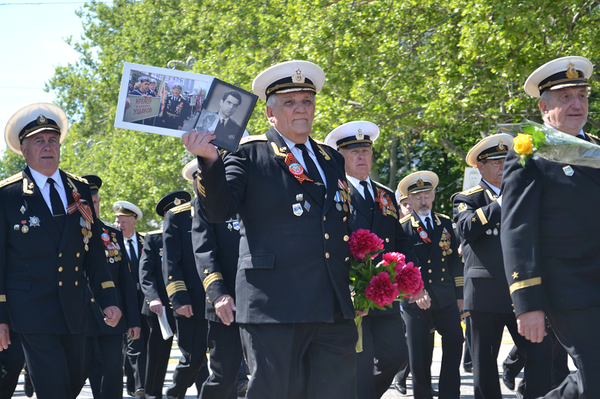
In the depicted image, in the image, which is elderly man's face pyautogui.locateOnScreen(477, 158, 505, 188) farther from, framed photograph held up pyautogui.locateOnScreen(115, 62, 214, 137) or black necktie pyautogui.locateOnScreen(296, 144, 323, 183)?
framed photograph held up pyautogui.locateOnScreen(115, 62, 214, 137)

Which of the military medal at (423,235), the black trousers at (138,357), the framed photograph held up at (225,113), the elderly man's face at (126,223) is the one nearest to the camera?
the framed photograph held up at (225,113)

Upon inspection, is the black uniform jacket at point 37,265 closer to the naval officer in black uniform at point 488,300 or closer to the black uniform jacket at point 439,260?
the naval officer in black uniform at point 488,300

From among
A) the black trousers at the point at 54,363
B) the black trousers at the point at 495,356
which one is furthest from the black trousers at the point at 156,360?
the black trousers at the point at 495,356

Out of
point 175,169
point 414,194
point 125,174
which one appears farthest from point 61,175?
point 125,174

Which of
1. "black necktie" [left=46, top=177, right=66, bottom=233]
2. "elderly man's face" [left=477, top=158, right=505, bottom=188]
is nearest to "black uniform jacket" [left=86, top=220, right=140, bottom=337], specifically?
"black necktie" [left=46, top=177, right=66, bottom=233]

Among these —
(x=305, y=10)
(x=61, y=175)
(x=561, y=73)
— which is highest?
(x=305, y=10)

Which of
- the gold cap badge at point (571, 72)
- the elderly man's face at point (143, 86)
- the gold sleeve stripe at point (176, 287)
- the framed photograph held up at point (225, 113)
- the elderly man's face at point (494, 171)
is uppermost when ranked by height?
the gold cap badge at point (571, 72)

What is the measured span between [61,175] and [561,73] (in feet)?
12.5

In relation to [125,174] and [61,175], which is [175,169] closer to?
[125,174]

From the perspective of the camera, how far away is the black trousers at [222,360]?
20.7 ft

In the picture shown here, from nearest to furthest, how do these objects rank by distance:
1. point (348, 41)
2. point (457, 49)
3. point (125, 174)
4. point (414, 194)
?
1. point (414, 194)
2. point (457, 49)
3. point (348, 41)
4. point (125, 174)

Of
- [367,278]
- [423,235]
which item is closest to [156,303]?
[423,235]

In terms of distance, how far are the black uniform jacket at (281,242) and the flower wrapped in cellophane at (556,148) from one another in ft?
3.94

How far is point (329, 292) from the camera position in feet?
14.0
